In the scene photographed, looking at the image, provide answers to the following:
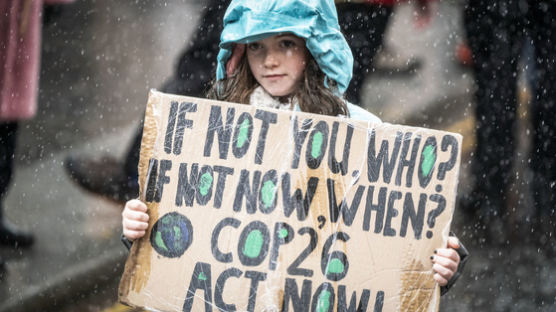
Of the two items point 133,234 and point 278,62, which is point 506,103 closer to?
point 278,62

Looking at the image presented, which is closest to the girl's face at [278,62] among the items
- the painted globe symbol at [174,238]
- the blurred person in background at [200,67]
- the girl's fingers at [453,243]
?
the painted globe symbol at [174,238]

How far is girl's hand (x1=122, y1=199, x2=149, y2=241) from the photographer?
1.88m

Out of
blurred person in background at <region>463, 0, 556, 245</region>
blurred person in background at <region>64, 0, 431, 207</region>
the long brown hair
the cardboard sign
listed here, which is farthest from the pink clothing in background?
blurred person in background at <region>463, 0, 556, 245</region>

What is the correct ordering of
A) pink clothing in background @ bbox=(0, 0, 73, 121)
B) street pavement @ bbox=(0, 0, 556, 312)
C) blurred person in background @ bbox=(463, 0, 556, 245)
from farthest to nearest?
blurred person in background @ bbox=(463, 0, 556, 245) < street pavement @ bbox=(0, 0, 556, 312) < pink clothing in background @ bbox=(0, 0, 73, 121)

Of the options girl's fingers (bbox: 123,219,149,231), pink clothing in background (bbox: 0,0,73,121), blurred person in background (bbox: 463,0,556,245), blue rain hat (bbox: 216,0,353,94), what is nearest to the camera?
girl's fingers (bbox: 123,219,149,231)

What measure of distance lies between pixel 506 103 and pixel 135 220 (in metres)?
3.18

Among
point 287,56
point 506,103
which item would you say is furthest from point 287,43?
point 506,103

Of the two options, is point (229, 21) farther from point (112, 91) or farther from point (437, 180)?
point (112, 91)

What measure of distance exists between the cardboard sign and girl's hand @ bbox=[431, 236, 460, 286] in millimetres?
19

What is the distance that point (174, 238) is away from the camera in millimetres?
1911

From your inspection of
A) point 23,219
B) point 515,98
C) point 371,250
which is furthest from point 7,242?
point 515,98

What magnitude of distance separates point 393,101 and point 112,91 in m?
1.99

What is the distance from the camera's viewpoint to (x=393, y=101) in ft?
16.0

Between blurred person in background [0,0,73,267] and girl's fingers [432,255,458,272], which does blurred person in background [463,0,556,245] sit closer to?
blurred person in background [0,0,73,267]
